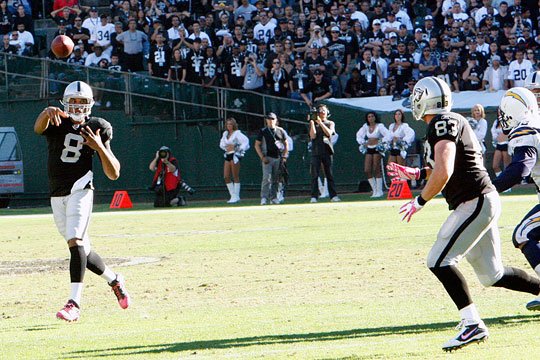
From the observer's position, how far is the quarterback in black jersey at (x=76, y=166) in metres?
8.52

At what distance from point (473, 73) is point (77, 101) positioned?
1759 centimetres

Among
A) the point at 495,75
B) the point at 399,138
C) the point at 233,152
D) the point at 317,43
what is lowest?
the point at 233,152

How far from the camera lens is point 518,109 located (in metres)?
7.57

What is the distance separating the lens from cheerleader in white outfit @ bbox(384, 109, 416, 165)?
2345 centimetres

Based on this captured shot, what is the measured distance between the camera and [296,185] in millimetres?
25844

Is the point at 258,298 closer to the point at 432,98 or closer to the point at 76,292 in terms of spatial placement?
the point at 76,292

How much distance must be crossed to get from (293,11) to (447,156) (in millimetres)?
22378

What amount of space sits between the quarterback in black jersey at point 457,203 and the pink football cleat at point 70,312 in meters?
2.88

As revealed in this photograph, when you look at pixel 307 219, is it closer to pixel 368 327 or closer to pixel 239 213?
pixel 239 213

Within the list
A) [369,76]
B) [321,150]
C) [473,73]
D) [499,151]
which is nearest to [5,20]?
[369,76]

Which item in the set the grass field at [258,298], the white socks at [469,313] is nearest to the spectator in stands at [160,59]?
the grass field at [258,298]

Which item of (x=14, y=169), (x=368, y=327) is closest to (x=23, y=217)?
(x=14, y=169)

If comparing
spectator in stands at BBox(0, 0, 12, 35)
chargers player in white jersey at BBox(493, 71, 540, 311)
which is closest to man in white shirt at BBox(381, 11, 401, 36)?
spectator in stands at BBox(0, 0, 12, 35)

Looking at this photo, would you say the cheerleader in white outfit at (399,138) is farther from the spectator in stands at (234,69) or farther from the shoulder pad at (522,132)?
the shoulder pad at (522,132)
